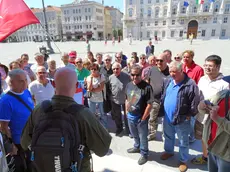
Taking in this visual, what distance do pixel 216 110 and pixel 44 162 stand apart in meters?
1.61

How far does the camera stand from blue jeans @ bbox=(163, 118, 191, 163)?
2.71 m

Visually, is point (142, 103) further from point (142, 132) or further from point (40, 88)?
point (40, 88)

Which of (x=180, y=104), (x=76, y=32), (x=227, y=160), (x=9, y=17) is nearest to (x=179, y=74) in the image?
(x=180, y=104)

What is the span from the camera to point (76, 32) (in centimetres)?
7519

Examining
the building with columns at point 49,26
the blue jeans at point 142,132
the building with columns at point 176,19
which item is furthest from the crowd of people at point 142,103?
the building with columns at point 49,26

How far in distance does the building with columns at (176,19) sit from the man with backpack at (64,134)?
2283 inches

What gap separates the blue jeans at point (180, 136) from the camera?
2715 mm

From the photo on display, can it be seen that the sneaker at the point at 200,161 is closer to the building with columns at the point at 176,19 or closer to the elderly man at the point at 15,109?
the elderly man at the point at 15,109

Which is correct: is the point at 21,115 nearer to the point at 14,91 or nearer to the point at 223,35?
the point at 14,91

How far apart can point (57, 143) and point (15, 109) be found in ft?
4.43

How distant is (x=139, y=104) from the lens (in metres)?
2.86

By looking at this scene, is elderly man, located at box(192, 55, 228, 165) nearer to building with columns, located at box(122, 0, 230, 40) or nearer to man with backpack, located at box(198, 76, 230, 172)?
man with backpack, located at box(198, 76, 230, 172)

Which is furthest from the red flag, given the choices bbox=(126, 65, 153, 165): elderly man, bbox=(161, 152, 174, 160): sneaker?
bbox=(161, 152, 174, 160): sneaker

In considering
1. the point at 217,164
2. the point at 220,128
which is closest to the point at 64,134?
the point at 220,128
